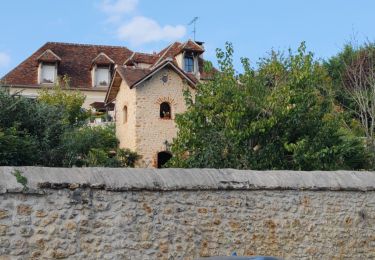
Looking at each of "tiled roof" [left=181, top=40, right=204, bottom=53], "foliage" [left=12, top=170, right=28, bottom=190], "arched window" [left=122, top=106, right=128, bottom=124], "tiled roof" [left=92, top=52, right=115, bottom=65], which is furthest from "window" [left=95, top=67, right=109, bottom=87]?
"foliage" [left=12, top=170, right=28, bottom=190]

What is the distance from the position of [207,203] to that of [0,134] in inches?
193

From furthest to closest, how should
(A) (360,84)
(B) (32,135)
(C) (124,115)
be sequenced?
(C) (124,115)
(A) (360,84)
(B) (32,135)

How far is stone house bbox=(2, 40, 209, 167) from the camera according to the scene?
28766mm

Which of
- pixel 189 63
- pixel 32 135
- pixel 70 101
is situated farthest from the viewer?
pixel 189 63

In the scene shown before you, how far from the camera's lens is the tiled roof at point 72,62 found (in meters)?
36.2

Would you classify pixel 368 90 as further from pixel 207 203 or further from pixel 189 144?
pixel 207 203

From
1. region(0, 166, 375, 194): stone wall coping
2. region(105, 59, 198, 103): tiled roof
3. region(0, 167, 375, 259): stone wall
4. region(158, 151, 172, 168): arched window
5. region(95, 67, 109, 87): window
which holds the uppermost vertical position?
region(95, 67, 109, 87): window

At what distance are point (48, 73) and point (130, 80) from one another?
1025 cm

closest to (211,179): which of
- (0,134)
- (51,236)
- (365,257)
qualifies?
(51,236)

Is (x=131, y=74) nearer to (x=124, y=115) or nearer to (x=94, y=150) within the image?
(x=124, y=115)

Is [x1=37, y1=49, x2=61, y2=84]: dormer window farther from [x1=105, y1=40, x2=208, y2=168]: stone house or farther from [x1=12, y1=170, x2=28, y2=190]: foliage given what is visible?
[x1=12, y1=170, x2=28, y2=190]: foliage

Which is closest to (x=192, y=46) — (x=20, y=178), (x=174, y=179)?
(x=174, y=179)

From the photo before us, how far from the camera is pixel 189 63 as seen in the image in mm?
36156

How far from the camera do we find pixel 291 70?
1758 cm
